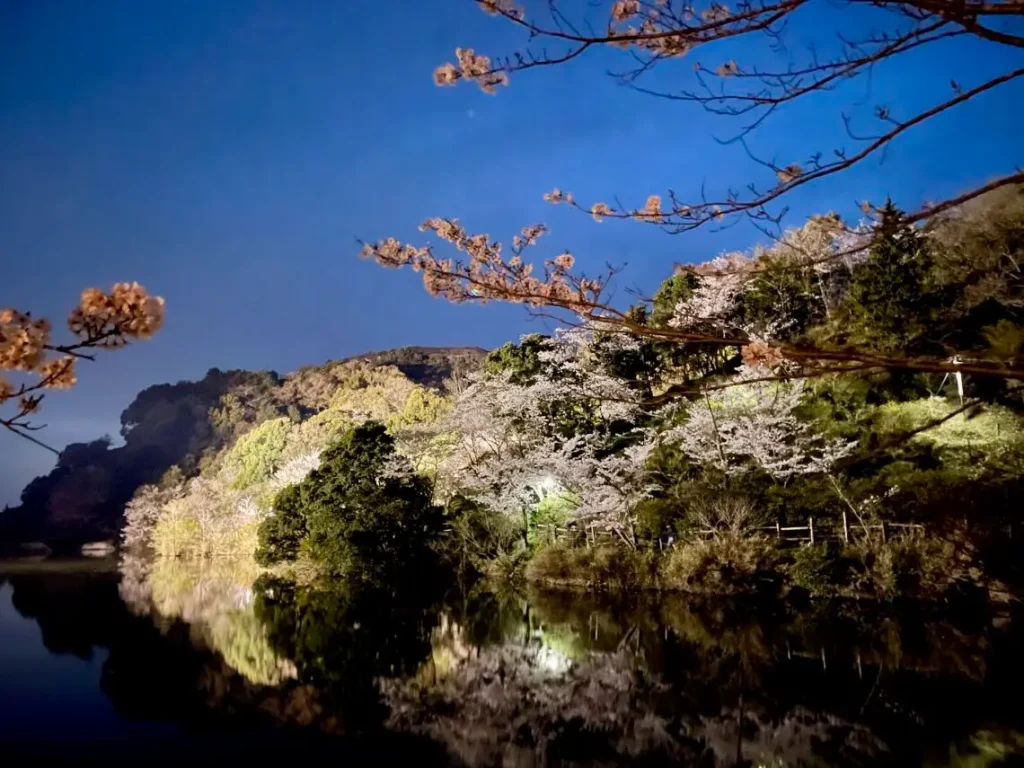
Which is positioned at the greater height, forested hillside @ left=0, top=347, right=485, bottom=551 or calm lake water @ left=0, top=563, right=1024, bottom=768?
forested hillside @ left=0, top=347, right=485, bottom=551

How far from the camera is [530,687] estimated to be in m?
6.07

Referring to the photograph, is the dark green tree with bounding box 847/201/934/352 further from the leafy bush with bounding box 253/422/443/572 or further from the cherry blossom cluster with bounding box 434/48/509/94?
A: the cherry blossom cluster with bounding box 434/48/509/94

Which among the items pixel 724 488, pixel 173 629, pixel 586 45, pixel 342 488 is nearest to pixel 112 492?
pixel 342 488

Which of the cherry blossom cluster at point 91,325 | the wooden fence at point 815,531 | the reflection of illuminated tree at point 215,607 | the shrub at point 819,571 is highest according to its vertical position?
the cherry blossom cluster at point 91,325

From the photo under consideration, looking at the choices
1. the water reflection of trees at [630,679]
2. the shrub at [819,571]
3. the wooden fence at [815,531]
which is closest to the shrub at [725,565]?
the wooden fence at [815,531]

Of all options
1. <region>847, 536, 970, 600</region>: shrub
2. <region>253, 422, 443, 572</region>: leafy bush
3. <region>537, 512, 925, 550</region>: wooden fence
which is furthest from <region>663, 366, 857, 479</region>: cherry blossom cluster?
<region>253, 422, 443, 572</region>: leafy bush

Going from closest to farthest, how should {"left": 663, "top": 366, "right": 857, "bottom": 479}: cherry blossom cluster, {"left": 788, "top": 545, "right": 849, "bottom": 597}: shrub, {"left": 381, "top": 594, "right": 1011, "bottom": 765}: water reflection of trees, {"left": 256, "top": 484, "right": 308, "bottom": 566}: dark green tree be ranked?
{"left": 381, "top": 594, "right": 1011, "bottom": 765}: water reflection of trees → {"left": 788, "top": 545, "right": 849, "bottom": 597}: shrub → {"left": 663, "top": 366, "right": 857, "bottom": 479}: cherry blossom cluster → {"left": 256, "top": 484, "right": 308, "bottom": 566}: dark green tree

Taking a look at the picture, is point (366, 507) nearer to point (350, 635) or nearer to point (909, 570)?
point (350, 635)

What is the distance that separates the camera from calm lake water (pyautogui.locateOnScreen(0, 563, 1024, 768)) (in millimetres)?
4445

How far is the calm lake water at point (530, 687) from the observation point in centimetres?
445

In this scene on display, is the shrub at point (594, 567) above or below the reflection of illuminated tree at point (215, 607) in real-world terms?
above

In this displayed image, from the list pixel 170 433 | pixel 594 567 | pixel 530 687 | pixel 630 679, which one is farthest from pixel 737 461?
pixel 170 433

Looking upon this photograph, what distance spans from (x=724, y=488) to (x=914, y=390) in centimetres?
645

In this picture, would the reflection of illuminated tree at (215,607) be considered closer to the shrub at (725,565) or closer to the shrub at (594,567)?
the shrub at (594,567)
